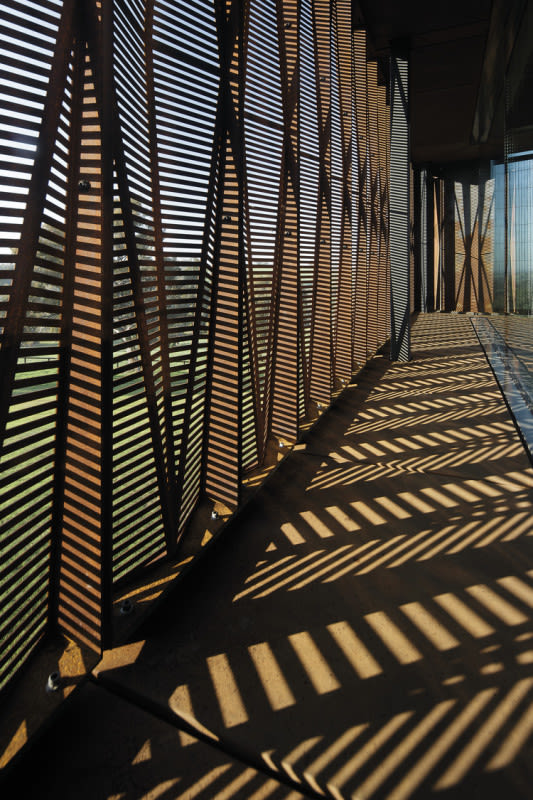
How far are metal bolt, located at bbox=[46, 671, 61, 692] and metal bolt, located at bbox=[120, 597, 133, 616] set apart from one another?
0.40 meters

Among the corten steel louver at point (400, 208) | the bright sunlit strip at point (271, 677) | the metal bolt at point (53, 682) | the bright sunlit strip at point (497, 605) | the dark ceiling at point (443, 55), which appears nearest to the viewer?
the metal bolt at point (53, 682)

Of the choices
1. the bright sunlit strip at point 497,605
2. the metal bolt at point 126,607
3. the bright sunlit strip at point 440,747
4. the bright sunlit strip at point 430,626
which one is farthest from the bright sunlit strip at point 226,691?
the bright sunlit strip at point 497,605

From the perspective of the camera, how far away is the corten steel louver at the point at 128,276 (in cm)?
147

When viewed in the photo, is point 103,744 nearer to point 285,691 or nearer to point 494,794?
point 285,691

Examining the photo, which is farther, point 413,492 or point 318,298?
point 318,298

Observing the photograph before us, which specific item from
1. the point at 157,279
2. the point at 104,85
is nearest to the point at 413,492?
the point at 157,279

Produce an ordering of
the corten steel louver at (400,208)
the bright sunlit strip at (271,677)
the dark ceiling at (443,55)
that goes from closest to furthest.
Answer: the bright sunlit strip at (271,677) → the dark ceiling at (443,55) → the corten steel louver at (400,208)

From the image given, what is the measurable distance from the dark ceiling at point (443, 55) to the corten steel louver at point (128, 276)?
520cm

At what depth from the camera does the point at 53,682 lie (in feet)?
5.63

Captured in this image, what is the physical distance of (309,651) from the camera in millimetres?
2045

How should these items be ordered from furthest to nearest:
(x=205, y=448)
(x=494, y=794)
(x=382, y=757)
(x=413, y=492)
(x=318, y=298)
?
(x=318, y=298) < (x=413, y=492) < (x=205, y=448) < (x=382, y=757) < (x=494, y=794)

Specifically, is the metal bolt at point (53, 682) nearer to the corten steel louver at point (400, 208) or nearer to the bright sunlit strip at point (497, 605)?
the bright sunlit strip at point (497, 605)

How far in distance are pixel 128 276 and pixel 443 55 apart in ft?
34.7

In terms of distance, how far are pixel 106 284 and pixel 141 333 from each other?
39 cm
